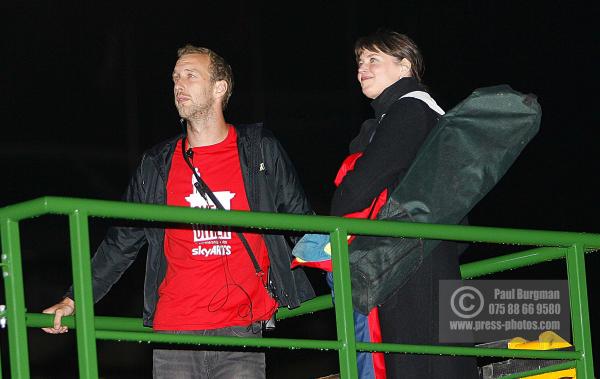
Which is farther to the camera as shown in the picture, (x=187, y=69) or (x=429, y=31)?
(x=429, y=31)

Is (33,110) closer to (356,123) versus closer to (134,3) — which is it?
(134,3)

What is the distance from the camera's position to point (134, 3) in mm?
10977

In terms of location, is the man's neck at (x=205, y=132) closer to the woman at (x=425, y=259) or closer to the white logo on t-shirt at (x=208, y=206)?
the white logo on t-shirt at (x=208, y=206)

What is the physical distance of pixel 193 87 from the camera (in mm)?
4789

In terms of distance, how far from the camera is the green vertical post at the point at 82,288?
10.7 feet

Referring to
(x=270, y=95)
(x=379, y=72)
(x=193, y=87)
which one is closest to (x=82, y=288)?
(x=379, y=72)

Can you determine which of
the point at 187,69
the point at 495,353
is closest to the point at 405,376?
the point at 495,353

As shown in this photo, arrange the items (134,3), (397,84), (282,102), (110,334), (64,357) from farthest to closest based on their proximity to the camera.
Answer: (282,102)
(134,3)
(64,357)
(397,84)
(110,334)

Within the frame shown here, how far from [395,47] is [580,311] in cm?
110

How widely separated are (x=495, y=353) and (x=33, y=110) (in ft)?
23.9

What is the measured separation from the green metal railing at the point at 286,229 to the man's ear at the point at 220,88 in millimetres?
867

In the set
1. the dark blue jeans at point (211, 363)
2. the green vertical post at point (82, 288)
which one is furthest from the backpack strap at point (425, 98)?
the green vertical post at point (82, 288)

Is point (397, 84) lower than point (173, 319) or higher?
higher

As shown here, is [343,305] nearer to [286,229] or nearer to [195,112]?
[286,229]
